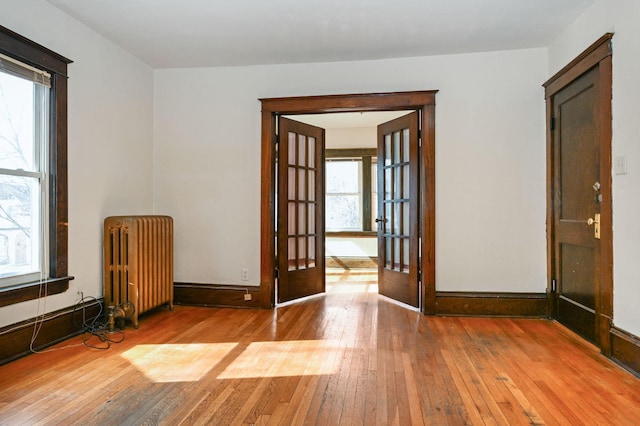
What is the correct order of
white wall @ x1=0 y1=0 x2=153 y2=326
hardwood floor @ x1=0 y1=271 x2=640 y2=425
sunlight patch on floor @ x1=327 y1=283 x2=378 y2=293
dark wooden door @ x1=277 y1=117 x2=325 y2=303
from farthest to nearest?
sunlight patch on floor @ x1=327 y1=283 x2=378 y2=293, dark wooden door @ x1=277 y1=117 x2=325 y2=303, white wall @ x1=0 y1=0 x2=153 y2=326, hardwood floor @ x1=0 y1=271 x2=640 y2=425

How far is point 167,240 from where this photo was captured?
3906 mm

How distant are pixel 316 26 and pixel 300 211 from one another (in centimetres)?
206

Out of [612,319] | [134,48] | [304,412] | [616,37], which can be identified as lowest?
[304,412]

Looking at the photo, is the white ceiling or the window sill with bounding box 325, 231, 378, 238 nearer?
the white ceiling

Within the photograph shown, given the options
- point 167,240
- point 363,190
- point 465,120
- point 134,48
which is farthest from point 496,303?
point 134,48

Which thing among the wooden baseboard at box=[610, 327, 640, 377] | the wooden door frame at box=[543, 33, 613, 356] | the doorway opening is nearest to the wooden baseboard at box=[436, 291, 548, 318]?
the wooden door frame at box=[543, 33, 613, 356]

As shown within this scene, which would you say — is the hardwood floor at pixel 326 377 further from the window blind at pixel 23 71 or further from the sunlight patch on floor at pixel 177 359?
the window blind at pixel 23 71

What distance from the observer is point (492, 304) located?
3.78 m

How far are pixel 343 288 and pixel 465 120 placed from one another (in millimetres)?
2610

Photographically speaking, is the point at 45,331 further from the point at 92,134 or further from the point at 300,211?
the point at 300,211

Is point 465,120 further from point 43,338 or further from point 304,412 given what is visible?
point 43,338

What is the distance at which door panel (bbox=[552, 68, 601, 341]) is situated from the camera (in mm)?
2961

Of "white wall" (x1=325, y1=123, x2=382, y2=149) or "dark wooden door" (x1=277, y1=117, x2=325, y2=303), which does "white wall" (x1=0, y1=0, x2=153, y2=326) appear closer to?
"dark wooden door" (x1=277, y1=117, x2=325, y2=303)

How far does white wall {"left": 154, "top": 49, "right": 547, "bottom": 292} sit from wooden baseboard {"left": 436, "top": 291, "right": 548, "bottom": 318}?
8cm
